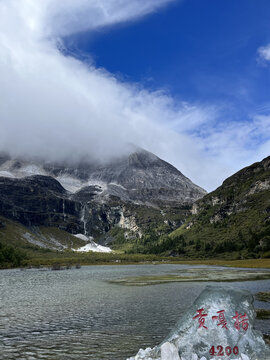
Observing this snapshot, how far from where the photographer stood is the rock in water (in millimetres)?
19031

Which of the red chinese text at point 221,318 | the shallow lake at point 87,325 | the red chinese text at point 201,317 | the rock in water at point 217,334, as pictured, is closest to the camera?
the rock in water at point 217,334

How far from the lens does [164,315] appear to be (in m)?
38.3

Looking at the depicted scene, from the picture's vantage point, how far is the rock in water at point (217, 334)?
19.0m

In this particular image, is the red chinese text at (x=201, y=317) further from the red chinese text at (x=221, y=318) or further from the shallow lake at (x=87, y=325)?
the shallow lake at (x=87, y=325)

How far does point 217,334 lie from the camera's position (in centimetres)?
1953

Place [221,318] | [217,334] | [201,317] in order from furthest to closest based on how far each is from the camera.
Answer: [201,317]
[221,318]
[217,334]

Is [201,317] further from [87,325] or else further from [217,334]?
[87,325]

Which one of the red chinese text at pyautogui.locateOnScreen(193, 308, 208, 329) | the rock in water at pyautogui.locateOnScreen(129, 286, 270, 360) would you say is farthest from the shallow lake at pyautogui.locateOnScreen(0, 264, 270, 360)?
the red chinese text at pyautogui.locateOnScreen(193, 308, 208, 329)

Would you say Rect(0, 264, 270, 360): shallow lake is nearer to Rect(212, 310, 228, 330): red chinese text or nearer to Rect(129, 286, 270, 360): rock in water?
Rect(129, 286, 270, 360): rock in water

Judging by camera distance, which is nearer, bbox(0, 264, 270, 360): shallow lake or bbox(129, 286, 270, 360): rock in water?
bbox(129, 286, 270, 360): rock in water

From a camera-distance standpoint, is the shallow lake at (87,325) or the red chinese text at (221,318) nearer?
the red chinese text at (221,318)

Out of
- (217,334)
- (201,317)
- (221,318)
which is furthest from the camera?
(201,317)

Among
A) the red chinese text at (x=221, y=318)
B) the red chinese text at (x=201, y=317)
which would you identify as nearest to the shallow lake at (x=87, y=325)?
the red chinese text at (x=201, y=317)

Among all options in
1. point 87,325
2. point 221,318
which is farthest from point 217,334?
point 87,325
